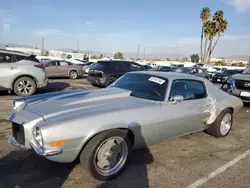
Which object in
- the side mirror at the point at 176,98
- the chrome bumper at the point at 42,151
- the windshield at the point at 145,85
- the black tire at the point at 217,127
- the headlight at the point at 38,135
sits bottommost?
the black tire at the point at 217,127

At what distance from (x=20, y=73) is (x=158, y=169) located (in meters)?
6.70

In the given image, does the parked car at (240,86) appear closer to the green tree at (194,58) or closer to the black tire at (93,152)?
the black tire at (93,152)

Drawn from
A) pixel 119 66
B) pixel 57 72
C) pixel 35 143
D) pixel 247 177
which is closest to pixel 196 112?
pixel 247 177

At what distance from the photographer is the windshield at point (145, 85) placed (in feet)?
13.1

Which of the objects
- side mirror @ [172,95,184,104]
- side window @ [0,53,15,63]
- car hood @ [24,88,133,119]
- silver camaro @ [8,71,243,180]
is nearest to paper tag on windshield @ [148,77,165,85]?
silver camaro @ [8,71,243,180]

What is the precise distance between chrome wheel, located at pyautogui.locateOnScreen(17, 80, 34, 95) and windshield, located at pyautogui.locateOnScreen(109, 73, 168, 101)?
514cm

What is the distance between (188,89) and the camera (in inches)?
177

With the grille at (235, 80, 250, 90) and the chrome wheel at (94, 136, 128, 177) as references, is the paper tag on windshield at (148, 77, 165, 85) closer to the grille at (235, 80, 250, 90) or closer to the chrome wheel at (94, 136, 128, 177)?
the chrome wheel at (94, 136, 128, 177)

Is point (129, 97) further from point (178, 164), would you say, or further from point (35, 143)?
point (35, 143)

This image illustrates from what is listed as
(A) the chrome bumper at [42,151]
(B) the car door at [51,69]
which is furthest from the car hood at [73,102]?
(B) the car door at [51,69]

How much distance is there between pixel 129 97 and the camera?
3.93m

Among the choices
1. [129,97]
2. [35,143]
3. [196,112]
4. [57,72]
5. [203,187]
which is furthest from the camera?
[57,72]

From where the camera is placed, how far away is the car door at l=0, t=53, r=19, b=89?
26.7 feet

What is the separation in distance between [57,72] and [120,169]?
533 inches
